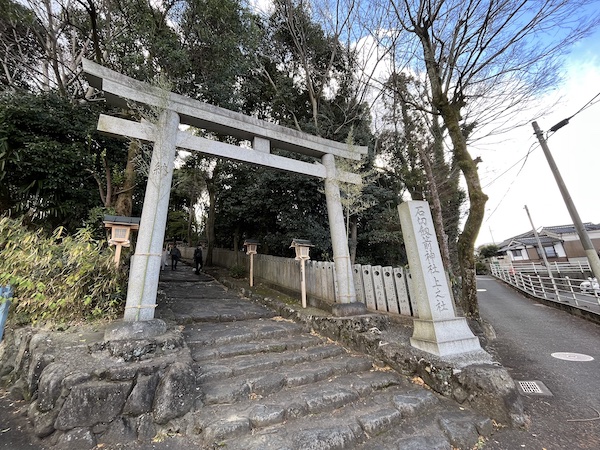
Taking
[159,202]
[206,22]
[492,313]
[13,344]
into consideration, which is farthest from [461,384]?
[206,22]

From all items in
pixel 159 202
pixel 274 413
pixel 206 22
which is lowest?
pixel 274 413

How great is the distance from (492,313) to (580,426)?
822 cm

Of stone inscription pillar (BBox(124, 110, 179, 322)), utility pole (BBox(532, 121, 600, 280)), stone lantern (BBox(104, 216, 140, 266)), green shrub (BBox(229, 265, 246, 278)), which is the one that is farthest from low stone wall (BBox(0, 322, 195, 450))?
utility pole (BBox(532, 121, 600, 280))

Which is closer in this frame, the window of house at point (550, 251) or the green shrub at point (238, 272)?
the green shrub at point (238, 272)

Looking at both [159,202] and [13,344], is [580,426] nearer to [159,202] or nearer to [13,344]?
[159,202]

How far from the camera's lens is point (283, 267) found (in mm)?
8195

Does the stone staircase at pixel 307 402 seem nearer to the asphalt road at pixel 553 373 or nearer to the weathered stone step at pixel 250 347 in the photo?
the weathered stone step at pixel 250 347

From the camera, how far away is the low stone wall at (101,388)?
98.2 inches

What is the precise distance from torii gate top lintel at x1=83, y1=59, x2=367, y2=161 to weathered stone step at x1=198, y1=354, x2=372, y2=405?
4.37 metres

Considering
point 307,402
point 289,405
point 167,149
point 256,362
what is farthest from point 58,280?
point 307,402

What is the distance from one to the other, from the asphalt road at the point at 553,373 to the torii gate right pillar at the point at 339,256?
2744 mm

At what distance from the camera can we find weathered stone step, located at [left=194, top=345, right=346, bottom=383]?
3.45 m

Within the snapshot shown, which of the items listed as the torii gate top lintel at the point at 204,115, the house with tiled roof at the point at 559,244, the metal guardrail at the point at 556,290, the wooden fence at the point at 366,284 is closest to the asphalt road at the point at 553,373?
the metal guardrail at the point at 556,290

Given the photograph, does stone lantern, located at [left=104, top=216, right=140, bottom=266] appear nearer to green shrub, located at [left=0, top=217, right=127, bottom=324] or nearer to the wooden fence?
green shrub, located at [left=0, top=217, right=127, bottom=324]
